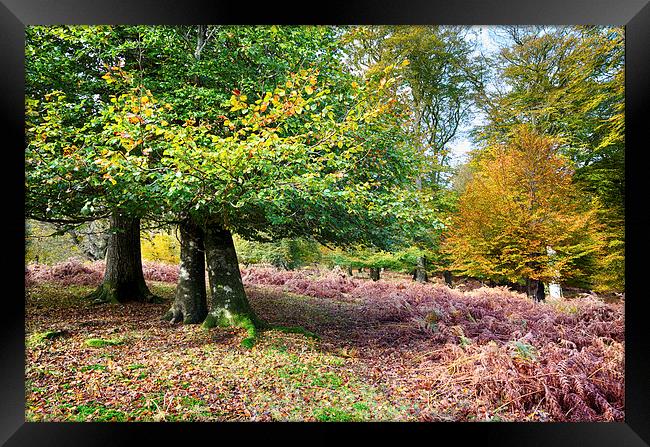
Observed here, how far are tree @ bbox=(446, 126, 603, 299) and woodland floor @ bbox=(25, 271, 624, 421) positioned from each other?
27 centimetres

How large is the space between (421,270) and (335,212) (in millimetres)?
1145

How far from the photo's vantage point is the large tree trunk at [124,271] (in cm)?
344

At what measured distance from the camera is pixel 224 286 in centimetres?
315

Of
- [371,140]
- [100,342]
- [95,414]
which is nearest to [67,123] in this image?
[100,342]

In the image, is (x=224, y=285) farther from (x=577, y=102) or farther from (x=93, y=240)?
(x=577, y=102)

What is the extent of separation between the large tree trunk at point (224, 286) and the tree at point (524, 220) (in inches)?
81.1

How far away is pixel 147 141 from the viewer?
86.4 inches

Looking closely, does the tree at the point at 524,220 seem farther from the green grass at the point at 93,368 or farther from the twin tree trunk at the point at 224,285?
the green grass at the point at 93,368

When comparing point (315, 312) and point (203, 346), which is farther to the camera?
point (315, 312)

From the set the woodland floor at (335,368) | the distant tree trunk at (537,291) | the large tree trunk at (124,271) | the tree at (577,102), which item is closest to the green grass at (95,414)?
the woodland floor at (335,368)

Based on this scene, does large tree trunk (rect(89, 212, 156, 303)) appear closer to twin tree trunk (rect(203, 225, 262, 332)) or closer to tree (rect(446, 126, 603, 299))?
twin tree trunk (rect(203, 225, 262, 332))
